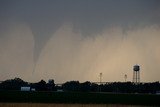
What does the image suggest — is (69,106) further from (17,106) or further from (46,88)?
(46,88)

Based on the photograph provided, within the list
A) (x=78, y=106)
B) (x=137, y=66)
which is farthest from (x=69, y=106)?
(x=137, y=66)

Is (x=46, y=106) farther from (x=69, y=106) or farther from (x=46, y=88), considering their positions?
(x=46, y=88)

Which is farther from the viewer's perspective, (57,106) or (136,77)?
(136,77)

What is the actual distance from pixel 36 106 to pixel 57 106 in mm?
3216

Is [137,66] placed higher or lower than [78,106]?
higher

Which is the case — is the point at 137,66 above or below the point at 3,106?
above

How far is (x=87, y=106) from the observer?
2608 inches

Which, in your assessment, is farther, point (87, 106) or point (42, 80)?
point (42, 80)

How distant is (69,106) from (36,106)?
4.91 m

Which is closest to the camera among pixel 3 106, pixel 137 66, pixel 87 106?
pixel 3 106

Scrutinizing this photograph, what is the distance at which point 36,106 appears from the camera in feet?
208

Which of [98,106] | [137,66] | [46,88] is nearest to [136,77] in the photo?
[137,66]

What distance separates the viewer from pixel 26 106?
2453 inches

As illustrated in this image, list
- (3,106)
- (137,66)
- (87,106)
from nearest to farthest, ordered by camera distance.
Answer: (3,106), (87,106), (137,66)
